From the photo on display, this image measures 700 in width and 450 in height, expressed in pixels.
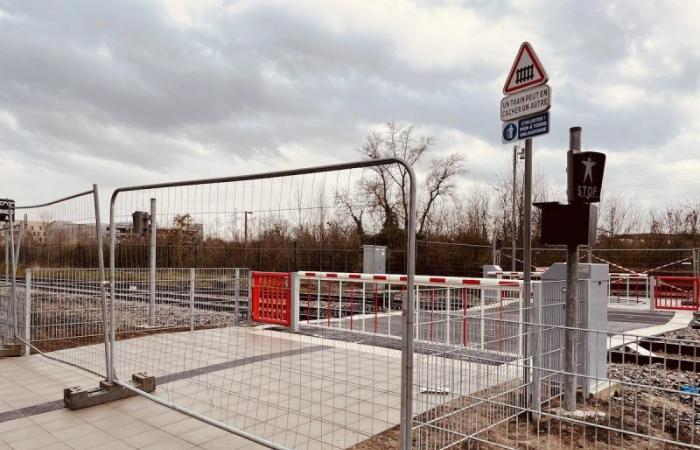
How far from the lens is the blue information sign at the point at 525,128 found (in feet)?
14.8

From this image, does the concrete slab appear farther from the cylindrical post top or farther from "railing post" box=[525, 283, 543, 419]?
the cylindrical post top

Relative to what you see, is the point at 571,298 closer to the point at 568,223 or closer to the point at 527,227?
the point at 568,223

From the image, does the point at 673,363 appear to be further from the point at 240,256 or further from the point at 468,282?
the point at 240,256

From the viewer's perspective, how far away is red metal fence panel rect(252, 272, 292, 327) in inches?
399

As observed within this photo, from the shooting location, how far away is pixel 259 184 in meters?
4.45

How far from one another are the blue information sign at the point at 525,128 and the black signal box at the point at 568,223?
784 millimetres

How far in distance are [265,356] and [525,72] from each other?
5612 millimetres

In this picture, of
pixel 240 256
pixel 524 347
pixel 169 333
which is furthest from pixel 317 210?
pixel 169 333

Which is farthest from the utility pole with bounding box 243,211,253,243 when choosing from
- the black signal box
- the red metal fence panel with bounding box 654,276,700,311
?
the red metal fence panel with bounding box 654,276,700,311

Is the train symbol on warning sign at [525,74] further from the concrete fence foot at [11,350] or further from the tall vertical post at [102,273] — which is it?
the concrete fence foot at [11,350]

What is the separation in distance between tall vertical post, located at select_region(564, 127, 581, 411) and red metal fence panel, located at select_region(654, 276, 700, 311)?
38.5 ft

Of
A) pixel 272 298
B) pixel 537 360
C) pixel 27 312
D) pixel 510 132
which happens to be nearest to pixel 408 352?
pixel 537 360

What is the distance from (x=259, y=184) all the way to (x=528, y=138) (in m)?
2.60

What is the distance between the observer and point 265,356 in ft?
25.5
